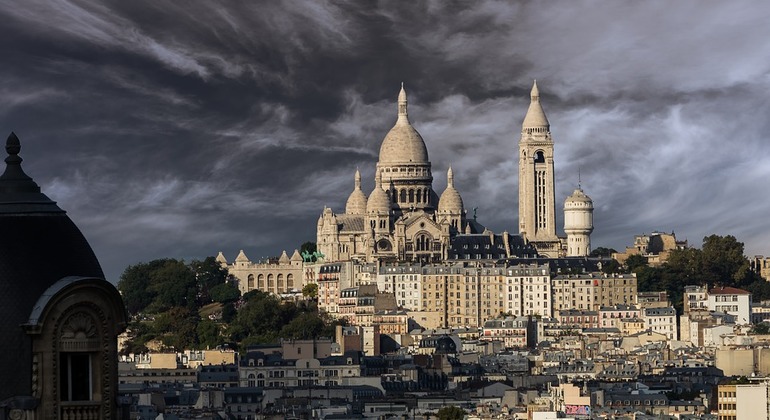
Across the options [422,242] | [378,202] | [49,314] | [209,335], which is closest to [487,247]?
[422,242]

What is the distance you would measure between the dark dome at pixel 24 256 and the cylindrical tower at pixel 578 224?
15668 cm

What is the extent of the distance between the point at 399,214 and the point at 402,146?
7032 mm

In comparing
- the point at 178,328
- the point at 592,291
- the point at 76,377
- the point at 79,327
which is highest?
the point at 592,291

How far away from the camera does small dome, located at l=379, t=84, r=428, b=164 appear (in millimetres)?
170000

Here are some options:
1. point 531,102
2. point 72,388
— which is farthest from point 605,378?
point 72,388

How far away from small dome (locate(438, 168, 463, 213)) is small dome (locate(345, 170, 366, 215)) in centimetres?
523

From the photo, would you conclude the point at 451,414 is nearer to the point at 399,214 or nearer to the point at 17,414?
the point at 17,414

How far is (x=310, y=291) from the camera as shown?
151m

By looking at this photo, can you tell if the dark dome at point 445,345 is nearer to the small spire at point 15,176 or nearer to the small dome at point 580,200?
the small dome at point 580,200

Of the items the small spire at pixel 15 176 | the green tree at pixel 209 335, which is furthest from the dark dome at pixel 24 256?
the green tree at pixel 209 335

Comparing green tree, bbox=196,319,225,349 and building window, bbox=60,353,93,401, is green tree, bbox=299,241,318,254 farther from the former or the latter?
building window, bbox=60,353,93,401

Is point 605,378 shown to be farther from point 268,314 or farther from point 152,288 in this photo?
point 152,288

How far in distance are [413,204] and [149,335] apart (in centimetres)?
3240

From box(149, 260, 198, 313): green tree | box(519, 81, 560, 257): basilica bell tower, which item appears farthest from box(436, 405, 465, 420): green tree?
box(519, 81, 560, 257): basilica bell tower
